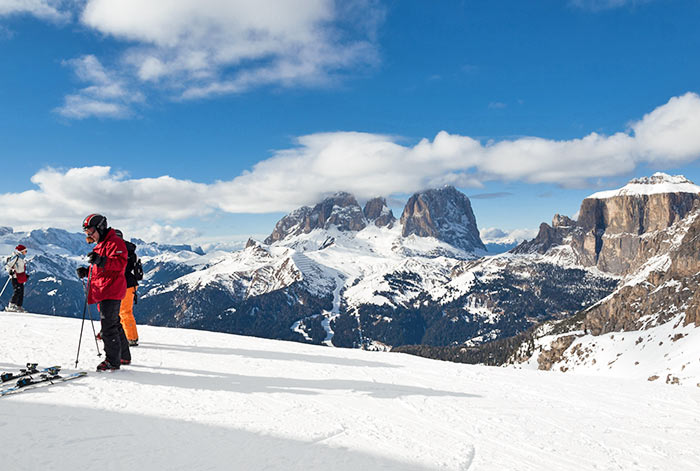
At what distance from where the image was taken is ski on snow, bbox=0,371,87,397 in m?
7.17

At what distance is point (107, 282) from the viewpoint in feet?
30.8

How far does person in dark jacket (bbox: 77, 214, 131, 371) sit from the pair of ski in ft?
2.43

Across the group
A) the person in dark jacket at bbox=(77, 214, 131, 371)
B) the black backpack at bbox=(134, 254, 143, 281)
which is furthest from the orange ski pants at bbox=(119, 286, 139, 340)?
the person in dark jacket at bbox=(77, 214, 131, 371)

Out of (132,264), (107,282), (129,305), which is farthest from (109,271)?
(129,305)

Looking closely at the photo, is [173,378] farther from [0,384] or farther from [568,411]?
[568,411]

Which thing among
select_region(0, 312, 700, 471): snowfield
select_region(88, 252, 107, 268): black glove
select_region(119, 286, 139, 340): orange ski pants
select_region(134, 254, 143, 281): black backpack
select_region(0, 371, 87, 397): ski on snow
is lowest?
select_region(0, 312, 700, 471): snowfield

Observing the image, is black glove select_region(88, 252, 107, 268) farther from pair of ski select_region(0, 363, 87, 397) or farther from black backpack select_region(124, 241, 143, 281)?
black backpack select_region(124, 241, 143, 281)

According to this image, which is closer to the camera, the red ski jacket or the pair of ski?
the pair of ski

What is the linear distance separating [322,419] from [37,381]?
5760 mm

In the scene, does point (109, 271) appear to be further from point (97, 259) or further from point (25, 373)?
point (25, 373)

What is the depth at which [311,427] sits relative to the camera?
6.62m

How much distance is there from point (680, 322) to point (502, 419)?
8755 inches

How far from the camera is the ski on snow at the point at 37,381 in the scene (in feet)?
23.5

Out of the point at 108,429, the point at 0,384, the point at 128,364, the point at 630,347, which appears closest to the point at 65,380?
the point at 0,384
